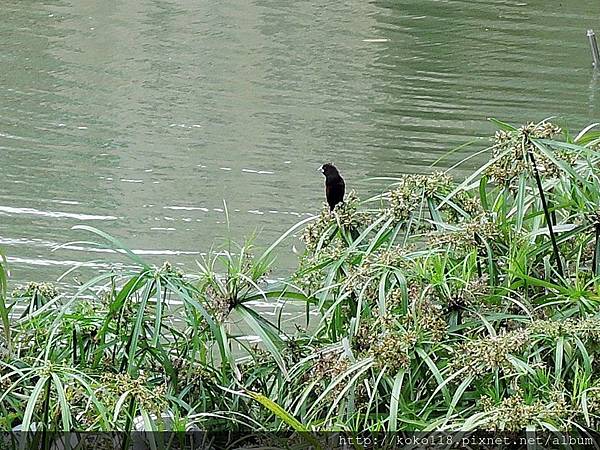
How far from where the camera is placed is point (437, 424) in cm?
137

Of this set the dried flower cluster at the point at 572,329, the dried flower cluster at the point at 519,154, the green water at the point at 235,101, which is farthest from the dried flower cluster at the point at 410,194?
the green water at the point at 235,101

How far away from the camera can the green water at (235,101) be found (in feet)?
17.1

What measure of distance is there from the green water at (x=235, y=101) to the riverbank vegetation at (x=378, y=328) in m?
2.33

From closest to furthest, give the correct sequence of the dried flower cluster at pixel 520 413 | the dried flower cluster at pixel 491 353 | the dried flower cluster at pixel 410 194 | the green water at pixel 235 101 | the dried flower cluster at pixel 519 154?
the dried flower cluster at pixel 520 413, the dried flower cluster at pixel 491 353, the dried flower cluster at pixel 519 154, the dried flower cluster at pixel 410 194, the green water at pixel 235 101

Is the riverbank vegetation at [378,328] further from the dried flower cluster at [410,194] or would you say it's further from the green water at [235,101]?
the green water at [235,101]

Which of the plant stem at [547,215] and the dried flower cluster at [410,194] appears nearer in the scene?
the plant stem at [547,215]

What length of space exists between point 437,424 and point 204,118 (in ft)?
19.5

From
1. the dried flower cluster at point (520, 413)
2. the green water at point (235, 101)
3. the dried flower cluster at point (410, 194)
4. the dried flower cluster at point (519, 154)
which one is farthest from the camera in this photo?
Answer: the green water at point (235, 101)

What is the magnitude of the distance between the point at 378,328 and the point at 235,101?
6190 mm

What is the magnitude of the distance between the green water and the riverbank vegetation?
2.33m

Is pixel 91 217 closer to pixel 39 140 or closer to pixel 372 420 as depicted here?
pixel 39 140

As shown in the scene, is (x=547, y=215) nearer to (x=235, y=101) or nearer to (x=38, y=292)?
(x=38, y=292)

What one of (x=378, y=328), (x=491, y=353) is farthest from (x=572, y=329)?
(x=378, y=328)

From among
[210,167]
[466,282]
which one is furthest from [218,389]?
[210,167]
